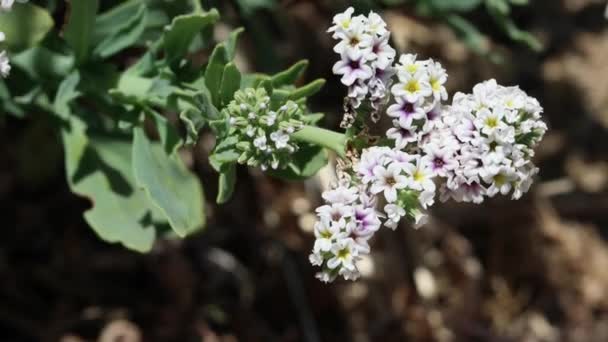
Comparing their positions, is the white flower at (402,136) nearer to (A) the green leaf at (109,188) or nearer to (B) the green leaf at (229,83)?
(B) the green leaf at (229,83)

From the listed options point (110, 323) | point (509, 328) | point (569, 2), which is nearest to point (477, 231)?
point (509, 328)

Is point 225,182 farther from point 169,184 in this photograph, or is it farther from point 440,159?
point 440,159

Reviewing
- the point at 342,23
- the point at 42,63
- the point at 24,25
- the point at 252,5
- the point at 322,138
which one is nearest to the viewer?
the point at 342,23

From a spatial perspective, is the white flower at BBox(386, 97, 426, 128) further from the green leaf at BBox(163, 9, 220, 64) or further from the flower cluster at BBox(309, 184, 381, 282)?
the green leaf at BBox(163, 9, 220, 64)

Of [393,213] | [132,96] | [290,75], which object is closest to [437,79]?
[393,213]

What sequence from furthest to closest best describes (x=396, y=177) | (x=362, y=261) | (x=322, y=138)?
(x=362, y=261), (x=322, y=138), (x=396, y=177)

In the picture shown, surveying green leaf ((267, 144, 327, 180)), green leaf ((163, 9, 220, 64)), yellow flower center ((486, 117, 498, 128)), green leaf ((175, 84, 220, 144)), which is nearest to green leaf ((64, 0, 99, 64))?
green leaf ((163, 9, 220, 64))

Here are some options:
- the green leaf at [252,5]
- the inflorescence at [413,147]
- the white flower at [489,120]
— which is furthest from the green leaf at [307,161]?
the green leaf at [252,5]

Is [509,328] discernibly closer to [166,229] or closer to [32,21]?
[166,229]
